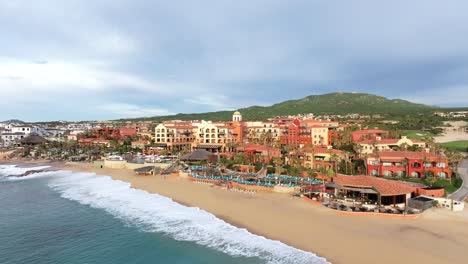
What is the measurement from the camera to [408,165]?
47.5 meters

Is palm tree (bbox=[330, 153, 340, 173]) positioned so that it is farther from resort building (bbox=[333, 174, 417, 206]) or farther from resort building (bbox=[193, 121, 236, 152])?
resort building (bbox=[193, 121, 236, 152])

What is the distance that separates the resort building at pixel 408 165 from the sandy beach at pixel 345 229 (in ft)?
48.8

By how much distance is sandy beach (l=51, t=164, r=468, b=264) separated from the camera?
23375 mm

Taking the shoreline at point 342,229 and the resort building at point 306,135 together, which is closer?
the shoreline at point 342,229

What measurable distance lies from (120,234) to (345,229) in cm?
2114

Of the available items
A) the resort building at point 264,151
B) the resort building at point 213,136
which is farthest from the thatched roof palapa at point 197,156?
the resort building at point 213,136

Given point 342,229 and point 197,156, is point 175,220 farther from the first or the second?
point 197,156

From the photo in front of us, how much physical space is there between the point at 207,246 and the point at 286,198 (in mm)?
17020

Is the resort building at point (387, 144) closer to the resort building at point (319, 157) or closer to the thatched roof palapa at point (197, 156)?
the resort building at point (319, 157)

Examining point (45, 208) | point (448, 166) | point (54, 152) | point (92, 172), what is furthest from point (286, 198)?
point (54, 152)

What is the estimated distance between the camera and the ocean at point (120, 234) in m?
24.6

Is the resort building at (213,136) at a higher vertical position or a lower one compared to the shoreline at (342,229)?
higher

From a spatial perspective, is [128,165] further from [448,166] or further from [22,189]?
[448,166]

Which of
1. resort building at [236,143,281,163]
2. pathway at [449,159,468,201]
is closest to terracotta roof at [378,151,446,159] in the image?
pathway at [449,159,468,201]
